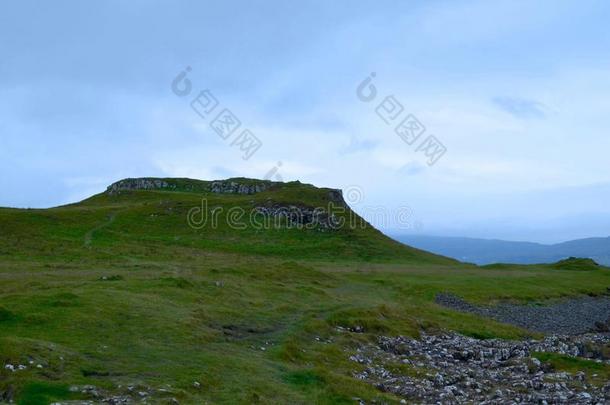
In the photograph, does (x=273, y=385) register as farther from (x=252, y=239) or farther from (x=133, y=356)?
(x=252, y=239)

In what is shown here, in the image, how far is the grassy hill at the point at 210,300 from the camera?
22.4m

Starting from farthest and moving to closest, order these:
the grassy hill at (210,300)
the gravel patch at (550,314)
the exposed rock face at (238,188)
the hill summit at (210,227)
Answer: the exposed rock face at (238,188) < the hill summit at (210,227) < the gravel patch at (550,314) < the grassy hill at (210,300)

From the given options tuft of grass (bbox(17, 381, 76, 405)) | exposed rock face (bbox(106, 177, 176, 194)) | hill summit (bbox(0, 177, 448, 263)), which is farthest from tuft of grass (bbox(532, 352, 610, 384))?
exposed rock face (bbox(106, 177, 176, 194))

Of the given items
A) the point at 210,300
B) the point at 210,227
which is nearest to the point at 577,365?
the point at 210,300

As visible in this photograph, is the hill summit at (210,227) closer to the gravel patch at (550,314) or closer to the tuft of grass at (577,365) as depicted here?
the gravel patch at (550,314)

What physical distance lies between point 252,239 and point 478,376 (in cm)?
6980

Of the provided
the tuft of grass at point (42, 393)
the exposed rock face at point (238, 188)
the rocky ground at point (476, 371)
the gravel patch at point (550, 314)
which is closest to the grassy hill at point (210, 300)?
the tuft of grass at point (42, 393)

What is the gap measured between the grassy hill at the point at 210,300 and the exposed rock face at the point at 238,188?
76.4 feet

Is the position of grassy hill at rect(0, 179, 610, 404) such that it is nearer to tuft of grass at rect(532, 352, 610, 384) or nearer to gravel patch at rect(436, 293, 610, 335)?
gravel patch at rect(436, 293, 610, 335)

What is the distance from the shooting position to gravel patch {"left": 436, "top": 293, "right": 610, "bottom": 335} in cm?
5147

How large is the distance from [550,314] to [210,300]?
37440 mm

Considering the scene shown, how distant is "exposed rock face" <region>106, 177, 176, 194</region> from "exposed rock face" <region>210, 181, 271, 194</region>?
11767mm

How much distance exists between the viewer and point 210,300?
132 feet

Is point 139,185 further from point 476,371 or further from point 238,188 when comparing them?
point 476,371
